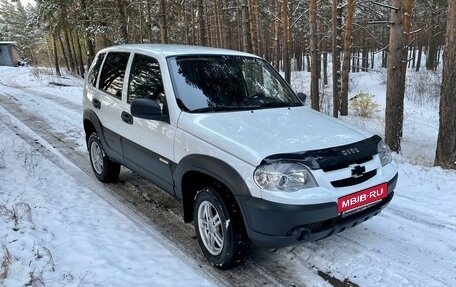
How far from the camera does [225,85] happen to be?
4.26m

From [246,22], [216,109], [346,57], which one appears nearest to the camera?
[216,109]

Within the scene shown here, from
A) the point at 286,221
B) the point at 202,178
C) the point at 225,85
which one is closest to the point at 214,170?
the point at 202,178

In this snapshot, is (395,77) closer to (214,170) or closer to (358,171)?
(358,171)

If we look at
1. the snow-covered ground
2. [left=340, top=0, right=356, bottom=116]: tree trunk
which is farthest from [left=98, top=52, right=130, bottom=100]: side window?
[left=340, top=0, right=356, bottom=116]: tree trunk

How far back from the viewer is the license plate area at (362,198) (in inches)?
123

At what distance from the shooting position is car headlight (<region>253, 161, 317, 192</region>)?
9.78 feet

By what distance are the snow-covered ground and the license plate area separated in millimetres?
629

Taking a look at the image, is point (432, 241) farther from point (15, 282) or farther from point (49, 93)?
point (49, 93)

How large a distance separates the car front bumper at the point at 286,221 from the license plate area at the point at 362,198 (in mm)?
70

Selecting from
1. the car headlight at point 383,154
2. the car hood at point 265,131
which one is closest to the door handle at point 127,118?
the car hood at point 265,131

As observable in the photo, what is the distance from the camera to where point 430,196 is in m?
5.16

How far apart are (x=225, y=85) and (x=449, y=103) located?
5.28m

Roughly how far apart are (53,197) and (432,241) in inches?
182

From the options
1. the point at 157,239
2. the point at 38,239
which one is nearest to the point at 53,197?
the point at 38,239
